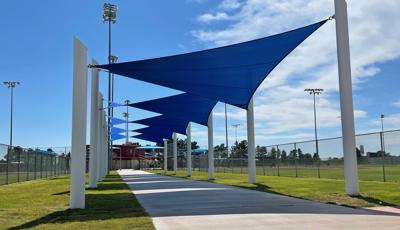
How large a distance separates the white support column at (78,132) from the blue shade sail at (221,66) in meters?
3.22

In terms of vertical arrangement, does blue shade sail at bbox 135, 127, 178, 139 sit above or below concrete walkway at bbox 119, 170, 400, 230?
above

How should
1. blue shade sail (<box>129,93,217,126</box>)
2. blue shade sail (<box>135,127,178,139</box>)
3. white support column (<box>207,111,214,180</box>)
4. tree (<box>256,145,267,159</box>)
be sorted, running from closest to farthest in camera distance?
blue shade sail (<box>129,93,217,126</box>) < white support column (<box>207,111,214,180</box>) < tree (<box>256,145,267,159</box>) < blue shade sail (<box>135,127,178,139</box>)

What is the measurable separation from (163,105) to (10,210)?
1501 cm

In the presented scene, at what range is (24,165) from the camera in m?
30.6

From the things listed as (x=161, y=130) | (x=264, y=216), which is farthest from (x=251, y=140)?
(x=161, y=130)

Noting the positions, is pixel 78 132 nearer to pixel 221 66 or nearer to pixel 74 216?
pixel 74 216

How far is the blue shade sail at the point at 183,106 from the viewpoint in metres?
25.0

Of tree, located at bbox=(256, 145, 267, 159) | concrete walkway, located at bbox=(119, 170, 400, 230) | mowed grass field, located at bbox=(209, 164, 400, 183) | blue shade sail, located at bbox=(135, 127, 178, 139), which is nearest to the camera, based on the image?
concrete walkway, located at bbox=(119, 170, 400, 230)

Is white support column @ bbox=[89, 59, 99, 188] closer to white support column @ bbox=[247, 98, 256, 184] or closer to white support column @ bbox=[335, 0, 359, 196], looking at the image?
white support column @ bbox=[247, 98, 256, 184]

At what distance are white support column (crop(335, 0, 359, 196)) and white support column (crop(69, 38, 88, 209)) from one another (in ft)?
25.2

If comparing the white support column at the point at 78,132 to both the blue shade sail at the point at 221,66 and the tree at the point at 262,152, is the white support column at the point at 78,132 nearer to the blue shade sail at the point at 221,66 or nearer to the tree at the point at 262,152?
the blue shade sail at the point at 221,66

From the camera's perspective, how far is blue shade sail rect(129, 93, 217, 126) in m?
25.0

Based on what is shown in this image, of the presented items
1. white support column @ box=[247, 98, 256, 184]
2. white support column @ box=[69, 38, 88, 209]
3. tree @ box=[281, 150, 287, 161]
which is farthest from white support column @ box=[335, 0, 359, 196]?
tree @ box=[281, 150, 287, 161]

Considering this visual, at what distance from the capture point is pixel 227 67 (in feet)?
57.0
